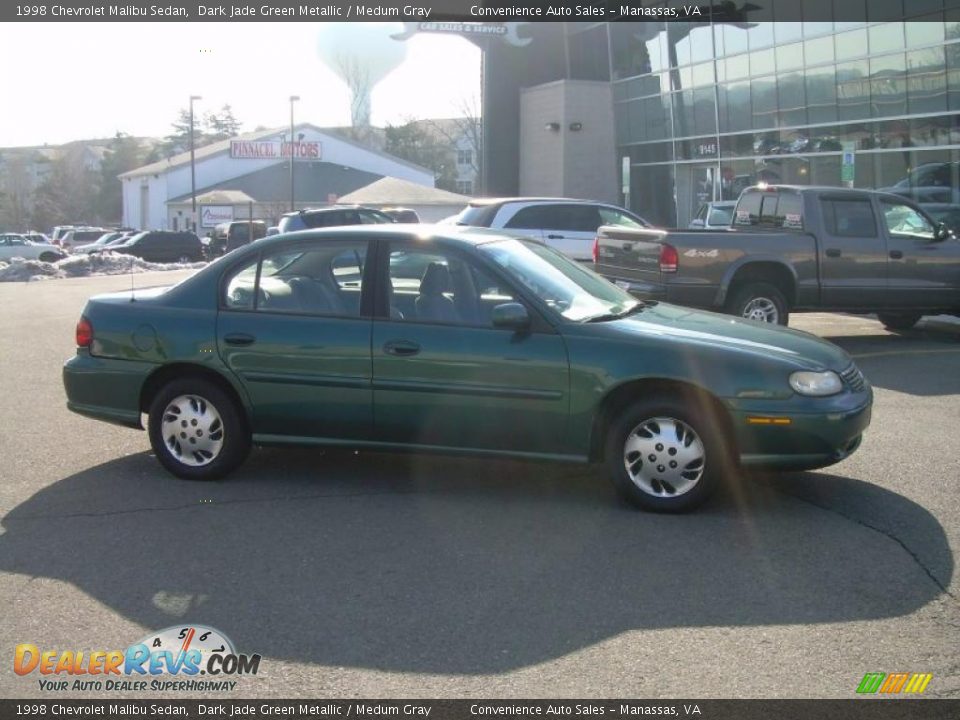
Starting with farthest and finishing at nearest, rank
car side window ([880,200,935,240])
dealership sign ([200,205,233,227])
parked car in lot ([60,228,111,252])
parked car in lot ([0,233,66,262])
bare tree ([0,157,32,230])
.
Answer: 1. bare tree ([0,157,32,230])
2. dealership sign ([200,205,233,227])
3. parked car in lot ([60,228,111,252])
4. parked car in lot ([0,233,66,262])
5. car side window ([880,200,935,240])

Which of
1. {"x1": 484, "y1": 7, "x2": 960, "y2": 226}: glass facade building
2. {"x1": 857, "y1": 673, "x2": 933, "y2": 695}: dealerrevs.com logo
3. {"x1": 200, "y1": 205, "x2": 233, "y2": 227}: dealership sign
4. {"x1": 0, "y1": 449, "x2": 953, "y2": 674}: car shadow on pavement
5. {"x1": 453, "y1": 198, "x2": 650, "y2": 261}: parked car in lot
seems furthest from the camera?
{"x1": 200, "y1": 205, "x2": 233, "y2": 227}: dealership sign

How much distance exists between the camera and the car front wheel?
19.6ft

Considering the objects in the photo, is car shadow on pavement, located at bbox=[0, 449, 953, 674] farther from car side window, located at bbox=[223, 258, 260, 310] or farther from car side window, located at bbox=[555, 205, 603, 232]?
car side window, located at bbox=[555, 205, 603, 232]

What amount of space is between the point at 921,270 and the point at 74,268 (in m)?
31.7

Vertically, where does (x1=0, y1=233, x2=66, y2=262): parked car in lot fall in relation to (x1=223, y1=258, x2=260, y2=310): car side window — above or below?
above

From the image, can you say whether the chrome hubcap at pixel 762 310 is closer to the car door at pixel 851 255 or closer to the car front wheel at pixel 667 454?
the car door at pixel 851 255

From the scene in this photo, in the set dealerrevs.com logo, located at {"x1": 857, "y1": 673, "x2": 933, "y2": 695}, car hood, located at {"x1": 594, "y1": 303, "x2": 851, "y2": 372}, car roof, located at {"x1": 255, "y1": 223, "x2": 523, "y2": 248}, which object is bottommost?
dealerrevs.com logo, located at {"x1": 857, "y1": 673, "x2": 933, "y2": 695}

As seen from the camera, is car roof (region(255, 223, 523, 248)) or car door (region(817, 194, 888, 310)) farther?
car door (region(817, 194, 888, 310))

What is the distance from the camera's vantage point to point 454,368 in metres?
6.30

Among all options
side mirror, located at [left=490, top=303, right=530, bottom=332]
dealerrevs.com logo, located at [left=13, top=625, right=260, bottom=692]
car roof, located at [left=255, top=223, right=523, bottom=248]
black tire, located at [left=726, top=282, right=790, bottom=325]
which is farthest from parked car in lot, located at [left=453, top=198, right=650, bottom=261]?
dealerrevs.com logo, located at [left=13, top=625, right=260, bottom=692]

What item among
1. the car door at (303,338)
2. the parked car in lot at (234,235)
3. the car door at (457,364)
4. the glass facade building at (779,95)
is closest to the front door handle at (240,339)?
the car door at (303,338)

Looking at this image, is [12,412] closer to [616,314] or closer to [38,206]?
[616,314]

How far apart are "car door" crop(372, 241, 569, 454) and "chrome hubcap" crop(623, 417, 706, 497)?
445 millimetres

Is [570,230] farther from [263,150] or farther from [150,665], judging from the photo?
[263,150]
